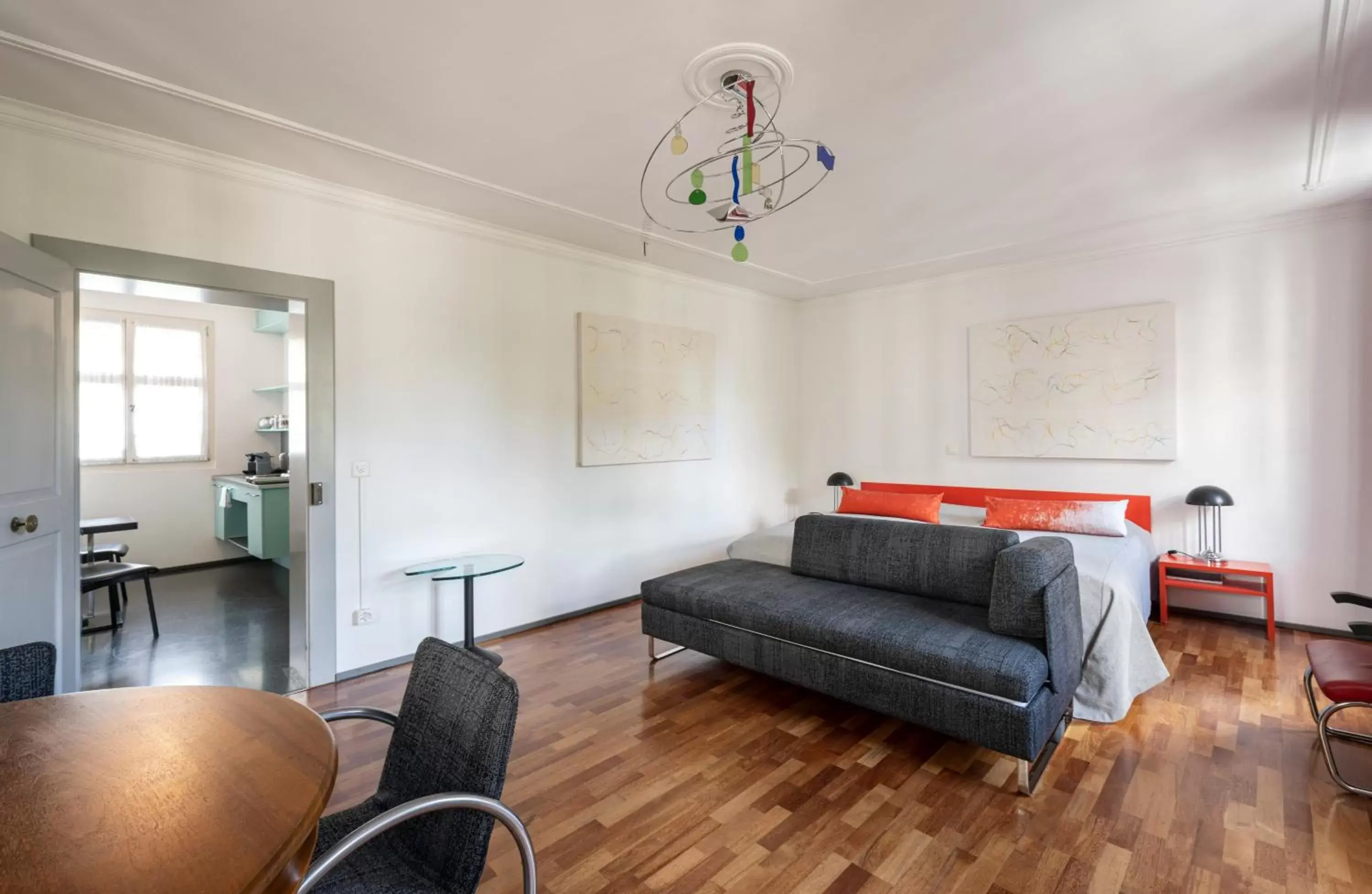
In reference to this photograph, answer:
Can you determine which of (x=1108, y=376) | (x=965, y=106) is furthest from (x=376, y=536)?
(x=1108, y=376)

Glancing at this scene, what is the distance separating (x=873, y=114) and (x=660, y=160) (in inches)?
39.7

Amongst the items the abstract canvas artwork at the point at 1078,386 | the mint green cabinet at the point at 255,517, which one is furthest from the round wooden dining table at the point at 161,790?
the abstract canvas artwork at the point at 1078,386

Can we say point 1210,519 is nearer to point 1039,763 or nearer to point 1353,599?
point 1353,599

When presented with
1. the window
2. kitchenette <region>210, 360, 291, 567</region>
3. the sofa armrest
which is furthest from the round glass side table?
the window

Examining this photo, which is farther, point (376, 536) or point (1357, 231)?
point (1357, 231)

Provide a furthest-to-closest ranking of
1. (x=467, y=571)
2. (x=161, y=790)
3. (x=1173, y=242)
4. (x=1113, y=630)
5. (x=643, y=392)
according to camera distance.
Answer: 1. (x=643, y=392)
2. (x=1173, y=242)
3. (x=467, y=571)
4. (x=1113, y=630)
5. (x=161, y=790)

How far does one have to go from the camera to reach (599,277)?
14.8 feet

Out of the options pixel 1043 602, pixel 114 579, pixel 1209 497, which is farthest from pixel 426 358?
pixel 1209 497

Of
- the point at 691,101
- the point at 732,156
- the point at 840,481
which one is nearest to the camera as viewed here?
the point at 691,101

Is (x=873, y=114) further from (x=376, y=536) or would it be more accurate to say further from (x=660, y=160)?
(x=376, y=536)

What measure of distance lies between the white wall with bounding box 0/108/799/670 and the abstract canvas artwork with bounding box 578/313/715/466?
12cm

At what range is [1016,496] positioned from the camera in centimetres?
490

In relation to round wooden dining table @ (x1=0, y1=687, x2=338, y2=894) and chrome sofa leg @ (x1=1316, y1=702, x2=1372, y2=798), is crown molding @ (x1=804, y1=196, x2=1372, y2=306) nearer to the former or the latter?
chrome sofa leg @ (x1=1316, y1=702, x2=1372, y2=798)

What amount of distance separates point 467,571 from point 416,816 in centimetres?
243
